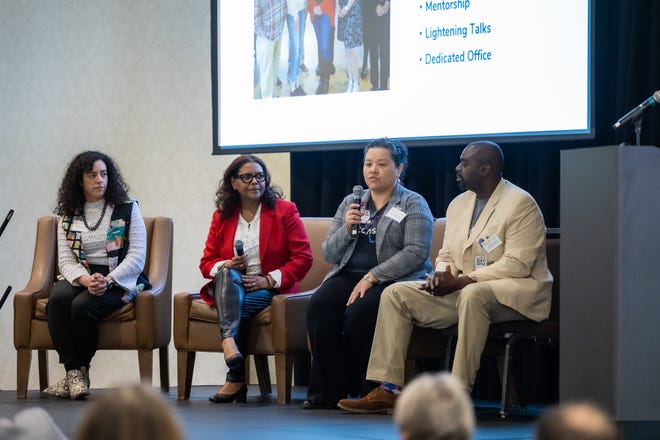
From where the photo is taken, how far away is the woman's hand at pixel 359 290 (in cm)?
431

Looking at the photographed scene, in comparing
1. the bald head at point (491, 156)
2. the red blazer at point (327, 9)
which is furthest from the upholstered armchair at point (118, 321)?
the bald head at point (491, 156)

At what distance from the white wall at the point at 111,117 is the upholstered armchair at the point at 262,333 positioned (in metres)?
1.51

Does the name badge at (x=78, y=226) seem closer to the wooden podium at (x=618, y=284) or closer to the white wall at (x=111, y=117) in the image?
the white wall at (x=111, y=117)

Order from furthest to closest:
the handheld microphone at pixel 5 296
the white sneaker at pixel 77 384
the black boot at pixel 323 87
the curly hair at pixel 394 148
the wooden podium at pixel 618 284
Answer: the handheld microphone at pixel 5 296 < the black boot at pixel 323 87 < the white sneaker at pixel 77 384 < the curly hair at pixel 394 148 < the wooden podium at pixel 618 284

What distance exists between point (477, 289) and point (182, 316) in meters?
1.56

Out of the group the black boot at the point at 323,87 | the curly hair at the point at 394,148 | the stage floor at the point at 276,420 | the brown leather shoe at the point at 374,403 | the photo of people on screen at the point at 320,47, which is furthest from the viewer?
the black boot at the point at 323,87

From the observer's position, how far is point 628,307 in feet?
10.3

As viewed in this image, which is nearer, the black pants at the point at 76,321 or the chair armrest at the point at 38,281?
the black pants at the point at 76,321

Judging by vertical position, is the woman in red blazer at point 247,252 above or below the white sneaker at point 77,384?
above

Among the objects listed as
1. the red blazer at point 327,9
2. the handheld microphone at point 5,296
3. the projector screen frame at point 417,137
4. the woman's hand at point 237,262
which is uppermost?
the red blazer at point 327,9

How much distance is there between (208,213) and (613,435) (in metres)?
5.69

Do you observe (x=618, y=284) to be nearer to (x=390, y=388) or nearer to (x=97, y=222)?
(x=390, y=388)

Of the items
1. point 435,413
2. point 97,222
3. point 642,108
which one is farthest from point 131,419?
point 97,222

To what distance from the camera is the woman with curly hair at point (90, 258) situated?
482cm
